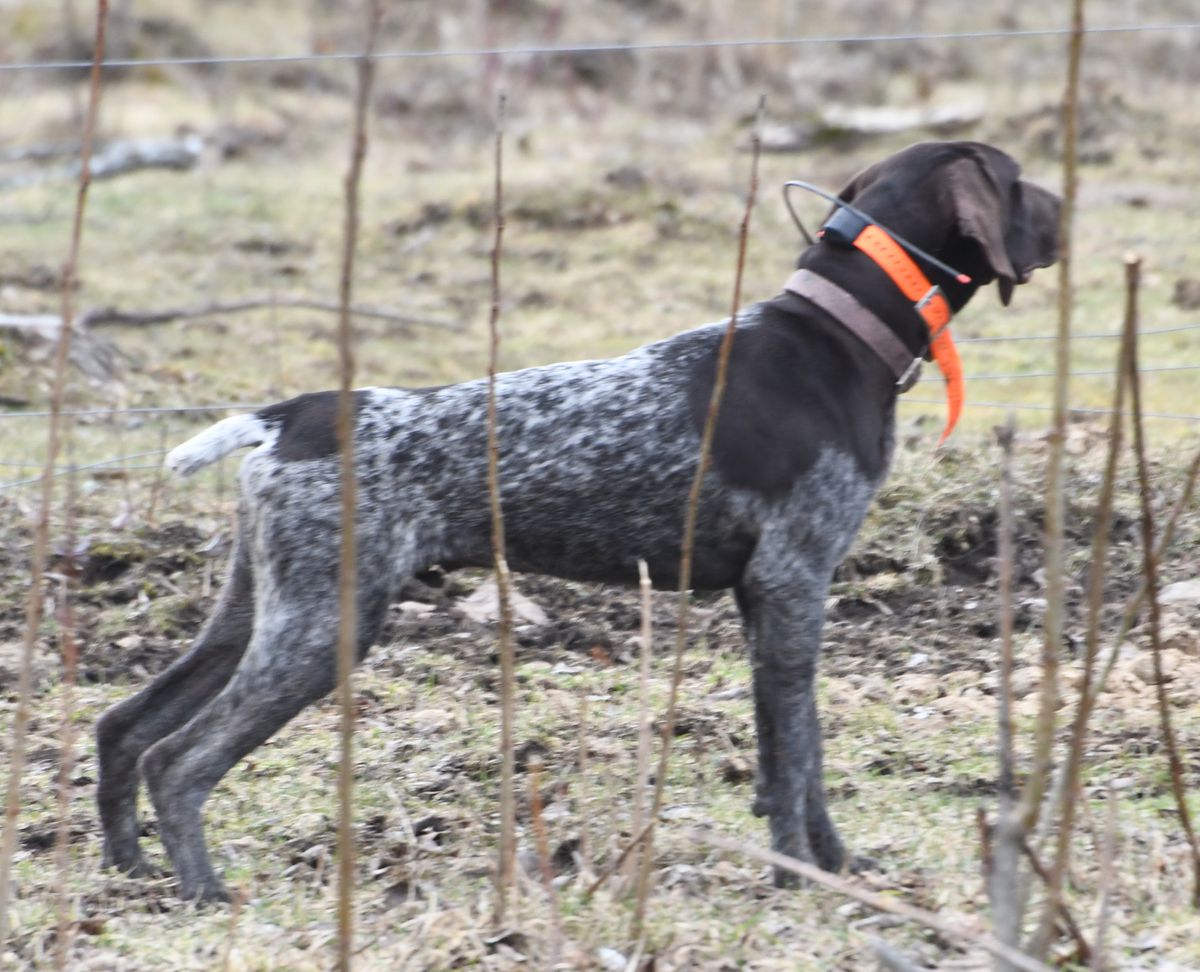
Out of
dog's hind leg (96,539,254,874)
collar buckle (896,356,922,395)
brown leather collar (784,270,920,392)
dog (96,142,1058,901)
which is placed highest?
brown leather collar (784,270,920,392)

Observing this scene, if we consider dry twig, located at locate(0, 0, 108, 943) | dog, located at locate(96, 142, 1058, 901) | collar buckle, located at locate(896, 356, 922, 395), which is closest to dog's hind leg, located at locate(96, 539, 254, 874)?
dog, located at locate(96, 142, 1058, 901)

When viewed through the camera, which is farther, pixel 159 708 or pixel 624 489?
pixel 159 708

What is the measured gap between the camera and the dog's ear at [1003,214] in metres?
4.14

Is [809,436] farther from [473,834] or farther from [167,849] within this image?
[167,849]

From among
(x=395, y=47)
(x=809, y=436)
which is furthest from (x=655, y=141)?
(x=809, y=436)

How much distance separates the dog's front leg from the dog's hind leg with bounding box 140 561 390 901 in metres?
0.96

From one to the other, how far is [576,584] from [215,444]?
8.18 feet

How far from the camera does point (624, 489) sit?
13.4 ft

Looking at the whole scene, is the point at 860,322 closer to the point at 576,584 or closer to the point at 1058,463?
the point at 1058,463

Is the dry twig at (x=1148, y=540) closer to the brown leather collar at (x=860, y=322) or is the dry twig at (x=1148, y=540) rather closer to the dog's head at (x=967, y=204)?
the brown leather collar at (x=860, y=322)

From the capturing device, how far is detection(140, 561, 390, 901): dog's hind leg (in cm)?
396

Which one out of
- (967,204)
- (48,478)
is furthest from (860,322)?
(48,478)

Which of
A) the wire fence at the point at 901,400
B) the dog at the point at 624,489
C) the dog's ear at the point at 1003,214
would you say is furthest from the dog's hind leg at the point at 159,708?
the dog's ear at the point at 1003,214

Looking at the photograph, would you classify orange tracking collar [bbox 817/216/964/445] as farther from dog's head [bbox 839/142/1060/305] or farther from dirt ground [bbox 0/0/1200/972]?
dirt ground [bbox 0/0/1200/972]
